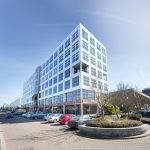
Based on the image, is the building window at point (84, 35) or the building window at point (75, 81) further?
the building window at point (84, 35)

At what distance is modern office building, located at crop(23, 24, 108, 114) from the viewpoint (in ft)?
172

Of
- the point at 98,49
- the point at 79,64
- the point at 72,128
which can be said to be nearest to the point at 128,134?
the point at 72,128

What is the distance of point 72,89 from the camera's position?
183 ft

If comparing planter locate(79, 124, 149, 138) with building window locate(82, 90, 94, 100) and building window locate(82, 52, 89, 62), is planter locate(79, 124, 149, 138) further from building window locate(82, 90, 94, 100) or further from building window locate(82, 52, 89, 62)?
building window locate(82, 52, 89, 62)

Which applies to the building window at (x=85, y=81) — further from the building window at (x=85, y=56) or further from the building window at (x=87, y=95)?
the building window at (x=85, y=56)

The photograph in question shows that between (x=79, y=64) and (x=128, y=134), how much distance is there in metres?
40.6

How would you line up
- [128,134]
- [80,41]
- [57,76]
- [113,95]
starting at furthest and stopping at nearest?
[57,76] < [80,41] < [113,95] < [128,134]

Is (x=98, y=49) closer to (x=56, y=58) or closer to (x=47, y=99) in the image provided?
(x=56, y=58)

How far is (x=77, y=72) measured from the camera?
53.7m

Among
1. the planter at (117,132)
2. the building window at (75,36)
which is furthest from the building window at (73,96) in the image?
the planter at (117,132)

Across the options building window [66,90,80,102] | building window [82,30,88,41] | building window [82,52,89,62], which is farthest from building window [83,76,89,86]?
building window [82,30,88,41]

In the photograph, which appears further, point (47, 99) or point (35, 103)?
point (35, 103)

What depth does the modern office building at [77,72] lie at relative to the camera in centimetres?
5238

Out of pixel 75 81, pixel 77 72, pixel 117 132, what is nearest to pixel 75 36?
pixel 77 72
